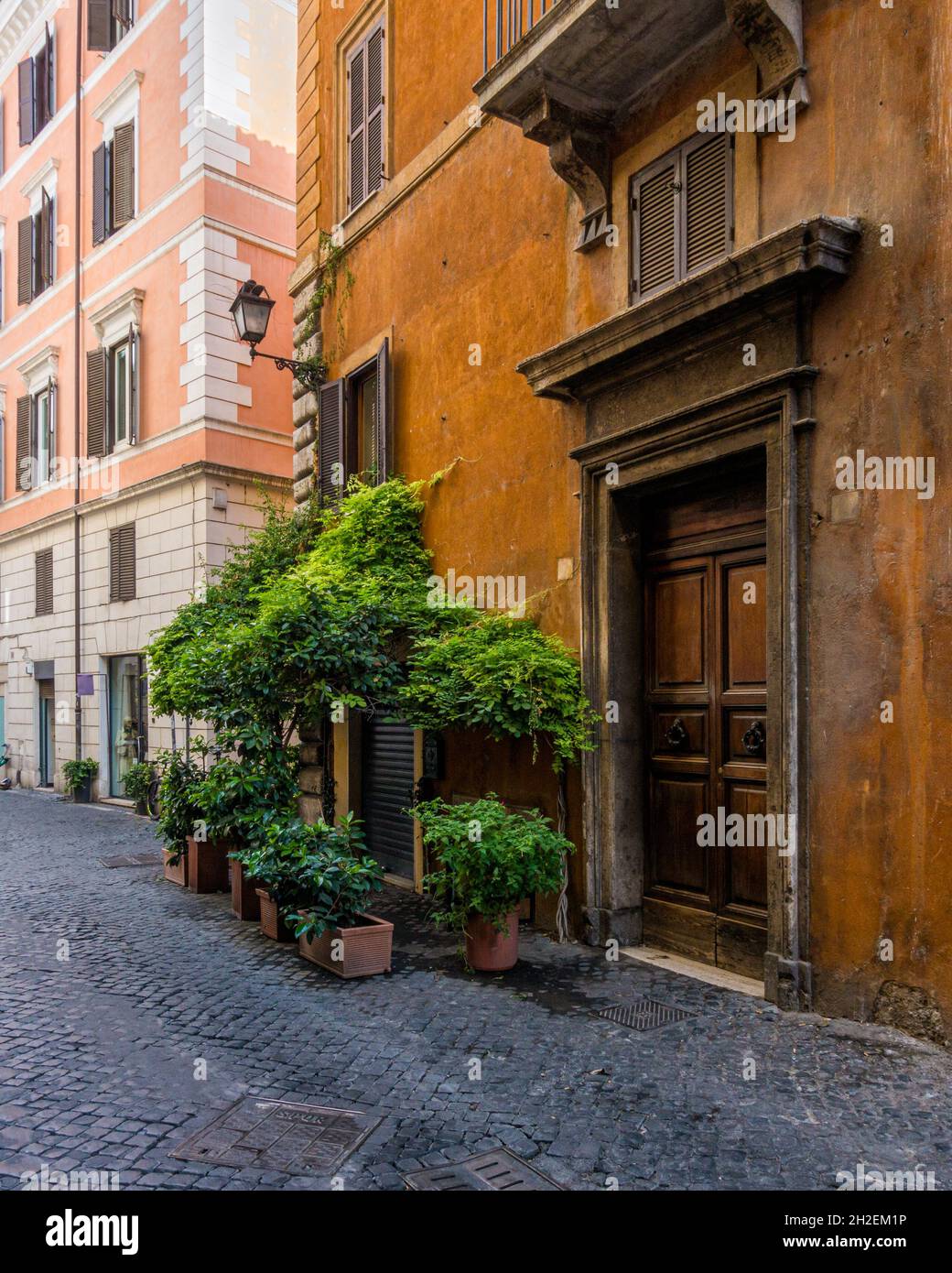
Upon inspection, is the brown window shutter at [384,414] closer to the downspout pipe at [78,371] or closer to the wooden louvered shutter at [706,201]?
the wooden louvered shutter at [706,201]

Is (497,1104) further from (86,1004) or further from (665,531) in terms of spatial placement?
(665,531)

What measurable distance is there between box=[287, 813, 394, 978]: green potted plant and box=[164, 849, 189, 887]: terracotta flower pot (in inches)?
140

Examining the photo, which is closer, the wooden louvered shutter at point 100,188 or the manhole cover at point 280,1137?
the manhole cover at point 280,1137

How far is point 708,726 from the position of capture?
6.50 metres

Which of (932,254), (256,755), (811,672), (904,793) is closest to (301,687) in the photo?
(256,755)

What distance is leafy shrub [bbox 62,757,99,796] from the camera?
1831cm

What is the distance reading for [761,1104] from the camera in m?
4.23

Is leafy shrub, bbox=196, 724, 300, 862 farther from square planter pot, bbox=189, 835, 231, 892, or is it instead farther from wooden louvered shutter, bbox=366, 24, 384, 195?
wooden louvered shutter, bbox=366, 24, 384, 195

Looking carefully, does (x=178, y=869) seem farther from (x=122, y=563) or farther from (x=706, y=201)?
(x=122, y=563)

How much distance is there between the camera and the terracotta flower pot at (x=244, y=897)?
26.9 feet

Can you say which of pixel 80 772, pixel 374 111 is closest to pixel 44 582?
pixel 80 772

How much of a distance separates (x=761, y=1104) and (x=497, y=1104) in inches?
45.2

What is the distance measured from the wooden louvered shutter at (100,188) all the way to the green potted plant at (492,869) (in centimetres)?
1676

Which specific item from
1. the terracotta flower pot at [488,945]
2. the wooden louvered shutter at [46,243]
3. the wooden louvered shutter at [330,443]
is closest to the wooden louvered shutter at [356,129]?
the wooden louvered shutter at [330,443]
